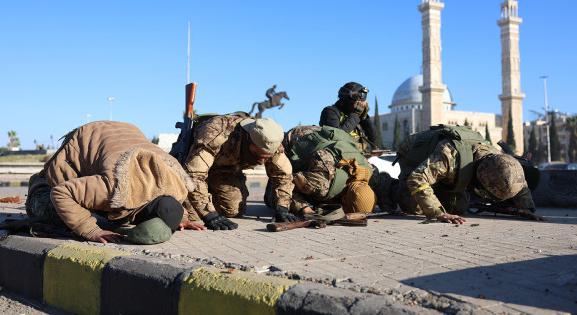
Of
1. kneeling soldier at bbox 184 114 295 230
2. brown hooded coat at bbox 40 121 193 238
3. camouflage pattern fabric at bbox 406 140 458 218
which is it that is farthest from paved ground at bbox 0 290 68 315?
camouflage pattern fabric at bbox 406 140 458 218

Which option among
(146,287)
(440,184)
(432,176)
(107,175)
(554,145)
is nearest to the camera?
(146,287)

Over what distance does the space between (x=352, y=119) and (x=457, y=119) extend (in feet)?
233

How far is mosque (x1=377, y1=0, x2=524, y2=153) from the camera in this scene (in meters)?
54.4

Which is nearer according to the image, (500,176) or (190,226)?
(190,226)

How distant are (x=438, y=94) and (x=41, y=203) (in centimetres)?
5390

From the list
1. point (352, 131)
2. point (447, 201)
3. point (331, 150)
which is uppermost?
point (352, 131)

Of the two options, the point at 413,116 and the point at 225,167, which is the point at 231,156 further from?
the point at 413,116

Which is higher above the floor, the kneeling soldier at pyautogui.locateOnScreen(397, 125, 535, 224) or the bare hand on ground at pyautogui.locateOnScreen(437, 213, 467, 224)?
the kneeling soldier at pyautogui.locateOnScreen(397, 125, 535, 224)

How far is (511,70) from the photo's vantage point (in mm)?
61125

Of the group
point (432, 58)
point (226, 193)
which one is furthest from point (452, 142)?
point (432, 58)

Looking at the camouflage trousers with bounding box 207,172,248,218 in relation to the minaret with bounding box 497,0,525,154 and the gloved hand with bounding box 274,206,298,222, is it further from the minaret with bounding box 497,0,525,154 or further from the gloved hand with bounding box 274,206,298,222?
the minaret with bounding box 497,0,525,154

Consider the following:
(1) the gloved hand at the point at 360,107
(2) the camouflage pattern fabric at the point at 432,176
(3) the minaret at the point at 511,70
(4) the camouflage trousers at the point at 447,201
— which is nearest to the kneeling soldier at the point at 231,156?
(2) the camouflage pattern fabric at the point at 432,176

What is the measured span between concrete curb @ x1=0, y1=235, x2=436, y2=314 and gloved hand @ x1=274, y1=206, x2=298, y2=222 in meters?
1.88

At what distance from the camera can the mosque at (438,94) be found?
54.4 meters
